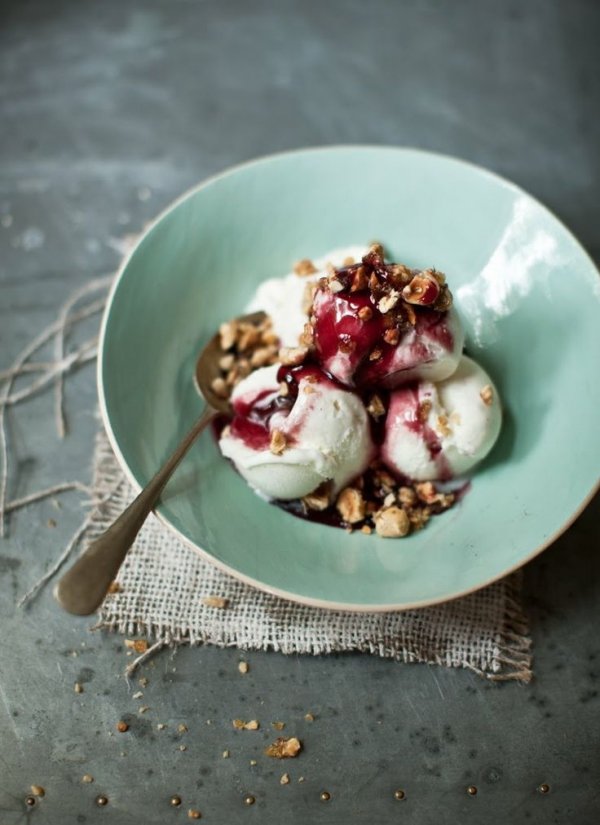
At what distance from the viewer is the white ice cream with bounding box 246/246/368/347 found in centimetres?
136

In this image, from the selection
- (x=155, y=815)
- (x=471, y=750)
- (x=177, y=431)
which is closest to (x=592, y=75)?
(x=177, y=431)

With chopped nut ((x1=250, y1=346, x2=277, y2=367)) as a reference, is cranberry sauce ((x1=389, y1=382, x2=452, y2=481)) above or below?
above

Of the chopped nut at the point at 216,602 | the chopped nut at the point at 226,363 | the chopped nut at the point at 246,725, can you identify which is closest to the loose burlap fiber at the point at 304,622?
the chopped nut at the point at 216,602

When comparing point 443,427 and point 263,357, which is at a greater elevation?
point 443,427

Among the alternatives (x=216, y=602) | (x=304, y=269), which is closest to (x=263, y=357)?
(x=304, y=269)

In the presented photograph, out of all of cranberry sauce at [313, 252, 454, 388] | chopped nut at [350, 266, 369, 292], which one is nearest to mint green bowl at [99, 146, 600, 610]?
cranberry sauce at [313, 252, 454, 388]

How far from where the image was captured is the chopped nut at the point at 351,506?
1224 millimetres

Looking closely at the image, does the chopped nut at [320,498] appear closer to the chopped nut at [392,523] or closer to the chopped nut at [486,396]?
the chopped nut at [392,523]

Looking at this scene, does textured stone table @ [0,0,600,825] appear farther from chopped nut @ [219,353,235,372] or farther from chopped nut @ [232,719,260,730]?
chopped nut @ [219,353,235,372]

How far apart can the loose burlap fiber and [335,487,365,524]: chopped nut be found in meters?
0.15

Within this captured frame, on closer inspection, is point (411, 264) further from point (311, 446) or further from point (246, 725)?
point (246, 725)

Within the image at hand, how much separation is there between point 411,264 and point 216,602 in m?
0.66

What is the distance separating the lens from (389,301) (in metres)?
1.11

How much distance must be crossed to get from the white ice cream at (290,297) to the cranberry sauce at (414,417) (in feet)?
0.65
